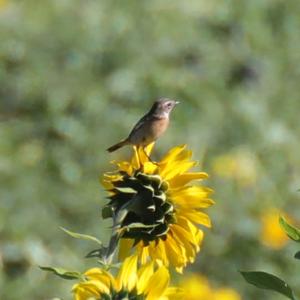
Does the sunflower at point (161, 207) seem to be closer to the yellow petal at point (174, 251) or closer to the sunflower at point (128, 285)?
the yellow petal at point (174, 251)

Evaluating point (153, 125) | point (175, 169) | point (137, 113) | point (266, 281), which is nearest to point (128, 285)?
point (266, 281)

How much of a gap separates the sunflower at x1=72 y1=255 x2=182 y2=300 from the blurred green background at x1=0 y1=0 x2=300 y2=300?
2759 mm

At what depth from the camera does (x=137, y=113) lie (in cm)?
540

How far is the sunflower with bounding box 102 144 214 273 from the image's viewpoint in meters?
1.72

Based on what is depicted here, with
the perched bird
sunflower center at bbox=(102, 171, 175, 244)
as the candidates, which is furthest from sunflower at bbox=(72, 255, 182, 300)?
the perched bird

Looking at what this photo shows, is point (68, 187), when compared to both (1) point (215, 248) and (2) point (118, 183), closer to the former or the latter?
(1) point (215, 248)

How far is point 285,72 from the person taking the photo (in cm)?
623

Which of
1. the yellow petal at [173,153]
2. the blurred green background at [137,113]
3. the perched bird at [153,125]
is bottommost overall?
the blurred green background at [137,113]

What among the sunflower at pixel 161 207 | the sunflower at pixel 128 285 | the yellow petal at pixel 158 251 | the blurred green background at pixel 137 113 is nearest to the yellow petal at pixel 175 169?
the sunflower at pixel 161 207

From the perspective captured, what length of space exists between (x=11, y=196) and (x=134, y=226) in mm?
3117

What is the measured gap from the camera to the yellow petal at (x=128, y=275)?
1556 millimetres

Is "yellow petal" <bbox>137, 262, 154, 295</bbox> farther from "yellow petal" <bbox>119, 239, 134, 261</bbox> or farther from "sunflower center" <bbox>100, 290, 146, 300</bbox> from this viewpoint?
"yellow petal" <bbox>119, 239, 134, 261</bbox>

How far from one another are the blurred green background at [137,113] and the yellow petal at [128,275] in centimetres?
276

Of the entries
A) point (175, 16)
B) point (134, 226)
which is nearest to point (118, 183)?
point (134, 226)
